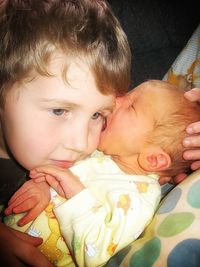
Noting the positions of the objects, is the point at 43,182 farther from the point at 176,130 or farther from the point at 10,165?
the point at 176,130

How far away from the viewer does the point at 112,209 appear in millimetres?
986

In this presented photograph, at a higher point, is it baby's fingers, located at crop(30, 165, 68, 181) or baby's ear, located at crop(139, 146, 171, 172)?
baby's fingers, located at crop(30, 165, 68, 181)

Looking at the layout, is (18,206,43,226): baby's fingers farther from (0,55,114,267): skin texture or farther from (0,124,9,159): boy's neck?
(0,124,9,159): boy's neck

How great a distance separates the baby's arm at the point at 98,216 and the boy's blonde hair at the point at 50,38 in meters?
0.32

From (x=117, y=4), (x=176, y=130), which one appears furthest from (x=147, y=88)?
(x=117, y=4)

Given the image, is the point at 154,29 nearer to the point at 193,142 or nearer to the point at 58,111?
the point at 193,142

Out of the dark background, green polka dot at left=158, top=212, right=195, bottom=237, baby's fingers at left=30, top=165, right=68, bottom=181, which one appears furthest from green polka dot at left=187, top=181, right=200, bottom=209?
the dark background

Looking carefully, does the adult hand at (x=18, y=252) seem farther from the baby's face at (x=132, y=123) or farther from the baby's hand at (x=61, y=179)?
the baby's face at (x=132, y=123)

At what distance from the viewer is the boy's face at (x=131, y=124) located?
1116 millimetres

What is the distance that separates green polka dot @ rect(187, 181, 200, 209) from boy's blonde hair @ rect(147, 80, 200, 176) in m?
0.19

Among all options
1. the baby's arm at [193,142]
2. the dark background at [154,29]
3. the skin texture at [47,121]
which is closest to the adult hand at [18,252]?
the skin texture at [47,121]

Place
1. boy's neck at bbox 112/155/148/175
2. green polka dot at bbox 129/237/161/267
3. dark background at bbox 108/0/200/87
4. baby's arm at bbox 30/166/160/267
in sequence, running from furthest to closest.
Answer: dark background at bbox 108/0/200/87 < boy's neck at bbox 112/155/148/175 < baby's arm at bbox 30/166/160/267 < green polka dot at bbox 129/237/161/267

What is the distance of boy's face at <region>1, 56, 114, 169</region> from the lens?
0.91 metres

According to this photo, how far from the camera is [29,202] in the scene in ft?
3.33
